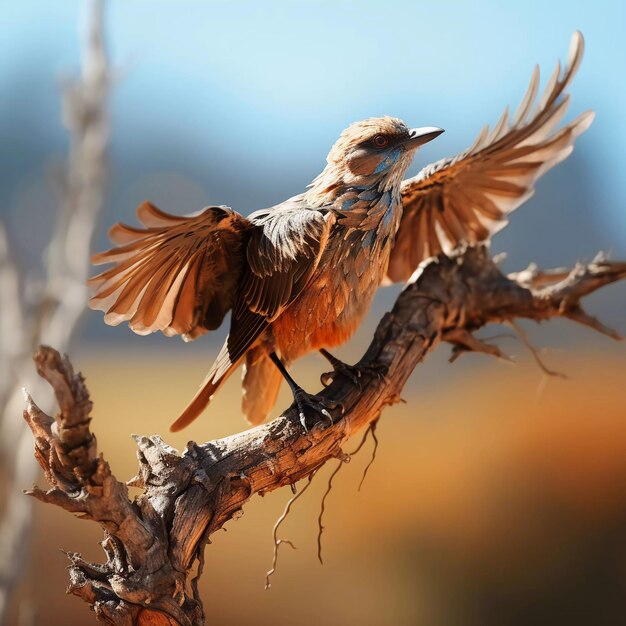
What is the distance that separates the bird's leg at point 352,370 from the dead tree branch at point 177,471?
0.04 feet

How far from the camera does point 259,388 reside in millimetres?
2809

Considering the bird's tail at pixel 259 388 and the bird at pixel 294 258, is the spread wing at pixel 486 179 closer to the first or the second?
the bird at pixel 294 258

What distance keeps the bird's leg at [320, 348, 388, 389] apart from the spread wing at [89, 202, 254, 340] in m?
0.41

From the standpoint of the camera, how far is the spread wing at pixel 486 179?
2.85 metres

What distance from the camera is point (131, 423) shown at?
5.82m

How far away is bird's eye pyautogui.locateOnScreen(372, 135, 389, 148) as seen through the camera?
2.49m

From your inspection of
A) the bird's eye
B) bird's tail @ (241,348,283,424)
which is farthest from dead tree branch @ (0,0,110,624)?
the bird's eye

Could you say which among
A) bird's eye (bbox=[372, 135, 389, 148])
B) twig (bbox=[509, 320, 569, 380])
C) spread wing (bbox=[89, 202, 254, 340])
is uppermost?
bird's eye (bbox=[372, 135, 389, 148])

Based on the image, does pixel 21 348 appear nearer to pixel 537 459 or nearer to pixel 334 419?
pixel 334 419

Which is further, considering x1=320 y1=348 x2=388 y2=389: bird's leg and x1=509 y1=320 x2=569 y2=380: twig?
x1=509 y1=320 x2=569 y2=380: twig

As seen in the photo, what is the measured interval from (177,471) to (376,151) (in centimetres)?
122

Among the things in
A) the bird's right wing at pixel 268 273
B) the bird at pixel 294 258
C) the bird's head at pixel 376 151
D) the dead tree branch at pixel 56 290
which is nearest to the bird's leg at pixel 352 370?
the bird at pixel 294 258

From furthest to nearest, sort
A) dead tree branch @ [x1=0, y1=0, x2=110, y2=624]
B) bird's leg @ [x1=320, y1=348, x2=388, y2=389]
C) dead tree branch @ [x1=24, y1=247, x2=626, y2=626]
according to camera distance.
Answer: dead tree branch @ [x1=0, y1=0, x2=110, y2=624] → bird's leg @ [x1=320, y1=348, x2=388, y2=389] → dead tree branch @ [x1=24, y1=247, x2=626, y2=626]

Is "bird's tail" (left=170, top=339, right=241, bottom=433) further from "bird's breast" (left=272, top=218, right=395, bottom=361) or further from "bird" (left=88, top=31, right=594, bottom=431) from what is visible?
"bird's breast" (left=272, top=218, right=395, bottom=361)
